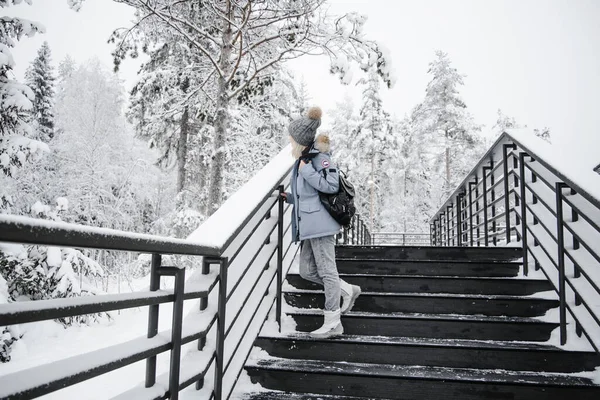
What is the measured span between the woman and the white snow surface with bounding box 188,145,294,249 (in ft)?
0.63

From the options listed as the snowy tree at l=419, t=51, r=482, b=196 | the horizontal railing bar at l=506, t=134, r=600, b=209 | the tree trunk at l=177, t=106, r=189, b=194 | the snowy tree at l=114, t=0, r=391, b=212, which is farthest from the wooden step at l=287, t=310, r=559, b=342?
the snowy tree at l=419, t=51, r=482, b=196

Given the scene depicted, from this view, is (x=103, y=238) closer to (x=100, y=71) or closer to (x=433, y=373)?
(x=433, y=373)

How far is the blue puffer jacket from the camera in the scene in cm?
282

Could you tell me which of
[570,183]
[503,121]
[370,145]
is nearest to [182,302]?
[570,183]

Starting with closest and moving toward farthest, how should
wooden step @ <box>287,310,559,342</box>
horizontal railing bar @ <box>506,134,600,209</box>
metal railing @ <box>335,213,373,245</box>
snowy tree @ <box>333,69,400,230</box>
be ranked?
horizontal railing bar @ <box>506,134,600,209</box> → wooden step @ <box>287,310,559,342</box> → metal railing @ <box>335,213,373,245</box> → snowy tree @ <box>333,69,400,230</box>

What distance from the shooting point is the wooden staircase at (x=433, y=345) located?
224 centimetres

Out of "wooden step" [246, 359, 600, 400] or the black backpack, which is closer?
"wooden step" [246, 359, 600, 400]

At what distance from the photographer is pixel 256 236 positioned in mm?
2672

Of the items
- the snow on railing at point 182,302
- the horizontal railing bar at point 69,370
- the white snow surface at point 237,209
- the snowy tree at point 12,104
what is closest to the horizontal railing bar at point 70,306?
the snow on railing at point 182,302

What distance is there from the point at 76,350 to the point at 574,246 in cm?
537

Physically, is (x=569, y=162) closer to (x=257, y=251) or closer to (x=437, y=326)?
(x=437, y=326)

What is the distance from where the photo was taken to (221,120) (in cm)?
721

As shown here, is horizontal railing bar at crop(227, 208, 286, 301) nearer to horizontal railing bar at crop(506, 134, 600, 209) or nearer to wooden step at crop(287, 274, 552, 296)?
wooden step at crop(287, 274, 552, 296)

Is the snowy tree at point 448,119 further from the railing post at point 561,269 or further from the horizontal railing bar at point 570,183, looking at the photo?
the railing post at point 561,269
